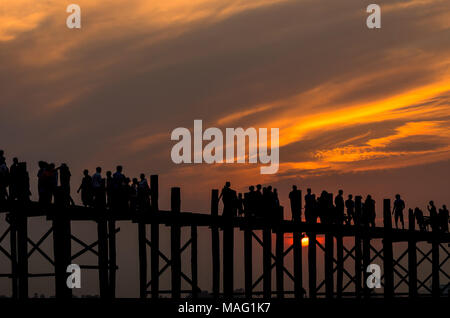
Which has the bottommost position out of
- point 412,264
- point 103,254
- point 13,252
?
point 412,264

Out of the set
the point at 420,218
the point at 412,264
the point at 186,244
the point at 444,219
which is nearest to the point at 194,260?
the point at 186,244

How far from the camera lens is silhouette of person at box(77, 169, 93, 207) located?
96.5ft

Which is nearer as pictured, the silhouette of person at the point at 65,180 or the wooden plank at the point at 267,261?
the silhouette of person at the point at 65,180

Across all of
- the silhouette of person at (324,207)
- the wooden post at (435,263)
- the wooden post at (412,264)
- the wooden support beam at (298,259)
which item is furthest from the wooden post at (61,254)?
the wooden post at (435,263)

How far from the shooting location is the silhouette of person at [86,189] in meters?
29.4

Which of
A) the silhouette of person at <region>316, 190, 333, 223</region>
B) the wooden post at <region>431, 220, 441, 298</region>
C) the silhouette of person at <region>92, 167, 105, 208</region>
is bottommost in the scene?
the wooden post at <region>431, 220, 441, 298</region>

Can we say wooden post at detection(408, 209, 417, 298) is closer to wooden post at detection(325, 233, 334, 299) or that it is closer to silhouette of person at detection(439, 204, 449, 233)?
silhouette of person at detection(439, 204, 449, 233)

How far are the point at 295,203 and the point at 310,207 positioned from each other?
35.2 inches

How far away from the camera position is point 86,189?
2944 cm

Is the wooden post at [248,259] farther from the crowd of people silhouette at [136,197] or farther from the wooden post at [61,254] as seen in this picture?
the wooden post at [61,254]

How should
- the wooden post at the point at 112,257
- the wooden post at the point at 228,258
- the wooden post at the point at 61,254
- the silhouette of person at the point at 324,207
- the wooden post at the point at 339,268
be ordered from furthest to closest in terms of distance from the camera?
the wooden post at the point at 339,268, the silhouette of person at the point at 324,207, the wooden post at the point at 228,258, the wooden post at the point at 112,257, the wooden post at the point at 61,254

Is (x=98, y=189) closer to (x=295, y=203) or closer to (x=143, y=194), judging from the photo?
(x=143, y=194)

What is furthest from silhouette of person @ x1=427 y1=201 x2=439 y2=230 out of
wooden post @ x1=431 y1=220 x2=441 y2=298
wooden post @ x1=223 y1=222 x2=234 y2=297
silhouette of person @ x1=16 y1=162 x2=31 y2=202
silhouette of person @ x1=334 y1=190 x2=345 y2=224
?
silhouette of person @ x1=16 y1=162 x2=31 y2=202
